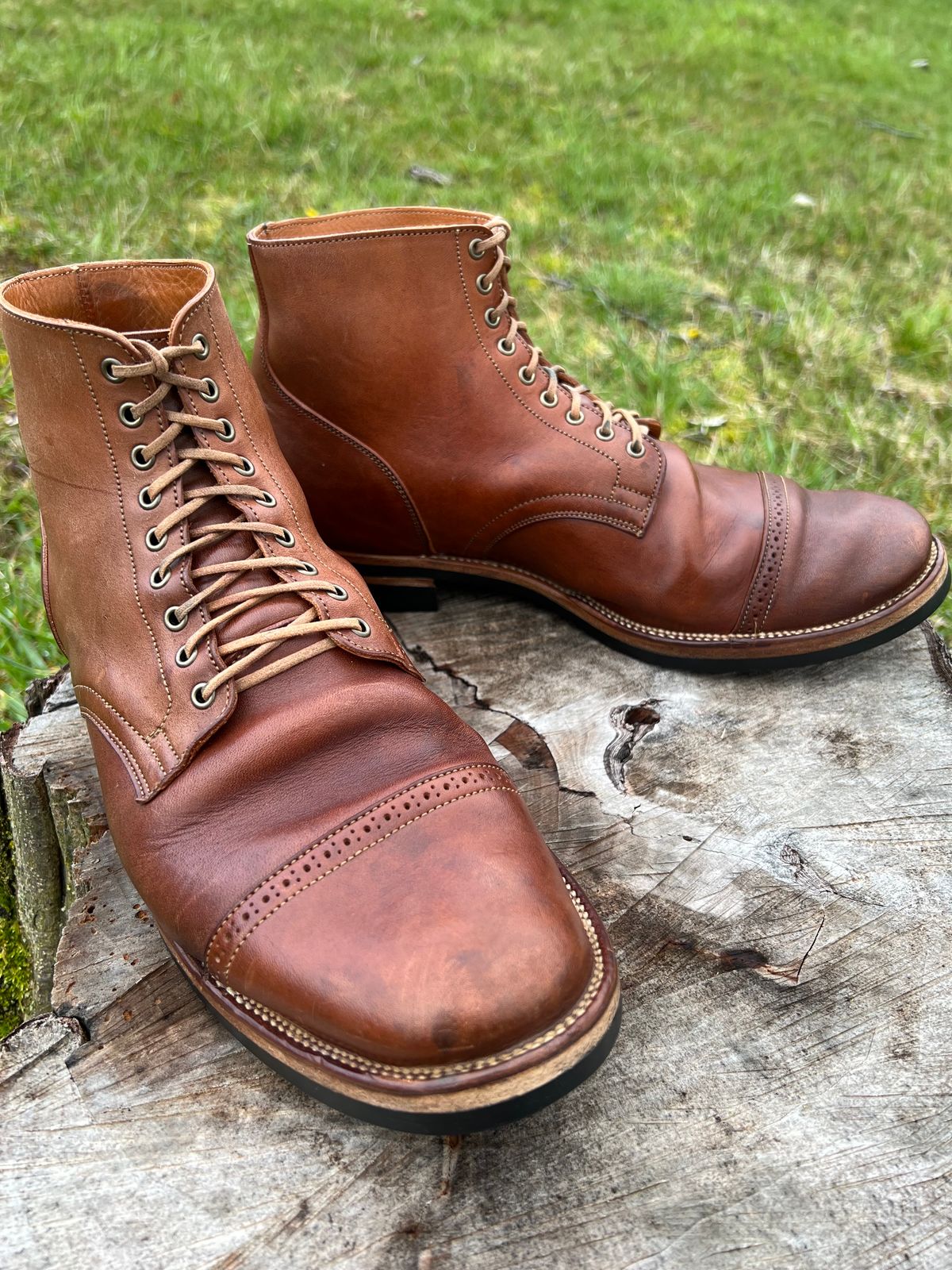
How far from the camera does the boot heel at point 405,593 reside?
2264 mm

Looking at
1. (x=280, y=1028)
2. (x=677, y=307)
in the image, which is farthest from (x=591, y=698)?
(x=677, y=307)

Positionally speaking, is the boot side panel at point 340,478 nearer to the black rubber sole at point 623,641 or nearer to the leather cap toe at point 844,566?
the black rubber sole at point 623,641

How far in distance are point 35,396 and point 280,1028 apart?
40.4 inches

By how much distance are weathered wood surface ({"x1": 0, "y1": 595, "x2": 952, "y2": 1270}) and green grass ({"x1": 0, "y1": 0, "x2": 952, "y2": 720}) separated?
4.62 ft

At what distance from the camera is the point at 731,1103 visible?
1.34 m

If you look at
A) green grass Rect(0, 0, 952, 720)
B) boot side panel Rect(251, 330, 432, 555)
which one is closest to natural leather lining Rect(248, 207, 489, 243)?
boot side panel Rect(251, 330, 432, 555)

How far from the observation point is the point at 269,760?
143 cm

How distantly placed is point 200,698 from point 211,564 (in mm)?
228

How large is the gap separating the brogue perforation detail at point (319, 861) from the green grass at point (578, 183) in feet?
4.88

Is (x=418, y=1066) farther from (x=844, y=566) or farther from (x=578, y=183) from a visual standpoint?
(x=578, y=183)

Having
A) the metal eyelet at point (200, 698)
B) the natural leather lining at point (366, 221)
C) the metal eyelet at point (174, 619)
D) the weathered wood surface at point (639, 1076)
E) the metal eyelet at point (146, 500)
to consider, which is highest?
the natural leather lining at point (366, 221)

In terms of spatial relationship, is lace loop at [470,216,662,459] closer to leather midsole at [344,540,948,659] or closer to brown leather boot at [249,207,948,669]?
brown leather boot at [249,207,948,669]

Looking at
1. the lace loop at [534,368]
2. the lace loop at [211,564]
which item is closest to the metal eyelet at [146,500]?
the lace loop at [211,564]

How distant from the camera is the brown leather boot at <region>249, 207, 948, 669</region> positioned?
199 cm
